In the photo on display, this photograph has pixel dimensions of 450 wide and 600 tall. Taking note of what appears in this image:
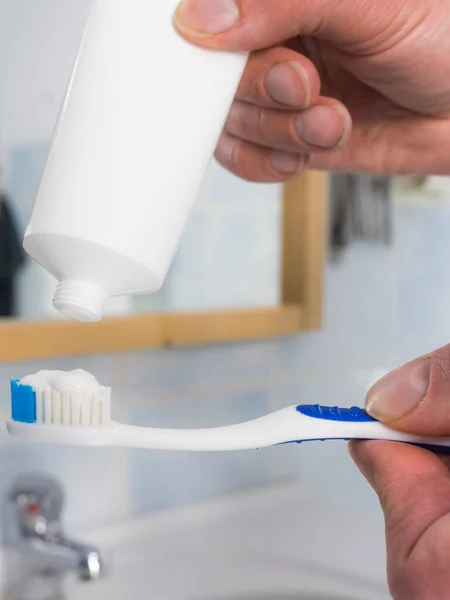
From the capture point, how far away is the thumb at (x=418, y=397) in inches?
15.4

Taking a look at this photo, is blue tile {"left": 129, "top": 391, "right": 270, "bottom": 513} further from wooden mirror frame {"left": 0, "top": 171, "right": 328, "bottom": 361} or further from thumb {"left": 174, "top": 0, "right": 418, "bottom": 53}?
thumb {"left": 174, "top": 0, "right": 418, "bottom": 53}

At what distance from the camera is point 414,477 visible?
1.23 feet

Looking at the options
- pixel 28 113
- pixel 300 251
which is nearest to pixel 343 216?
pixel 300 251

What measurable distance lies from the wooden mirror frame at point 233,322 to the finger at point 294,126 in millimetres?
228

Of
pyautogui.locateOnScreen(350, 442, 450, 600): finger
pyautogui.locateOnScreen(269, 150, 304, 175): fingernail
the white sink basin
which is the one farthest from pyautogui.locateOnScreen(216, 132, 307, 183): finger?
the white sink basin

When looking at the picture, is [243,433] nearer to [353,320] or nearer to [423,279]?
[353,320]

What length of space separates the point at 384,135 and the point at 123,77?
0.99 feet

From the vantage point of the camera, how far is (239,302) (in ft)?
2.67

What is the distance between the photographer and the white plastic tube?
322 mm

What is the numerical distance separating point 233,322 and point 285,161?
9.7 inches

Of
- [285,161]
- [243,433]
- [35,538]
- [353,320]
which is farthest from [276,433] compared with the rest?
[353,320]

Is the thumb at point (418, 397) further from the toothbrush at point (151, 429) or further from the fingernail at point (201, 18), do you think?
the fingernail at point (201, 18)

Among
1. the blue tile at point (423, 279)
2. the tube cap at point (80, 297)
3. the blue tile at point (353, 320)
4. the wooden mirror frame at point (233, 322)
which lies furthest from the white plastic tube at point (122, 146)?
the blue tile at point (423, 279)

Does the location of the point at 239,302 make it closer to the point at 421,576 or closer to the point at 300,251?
the point at 300,251
